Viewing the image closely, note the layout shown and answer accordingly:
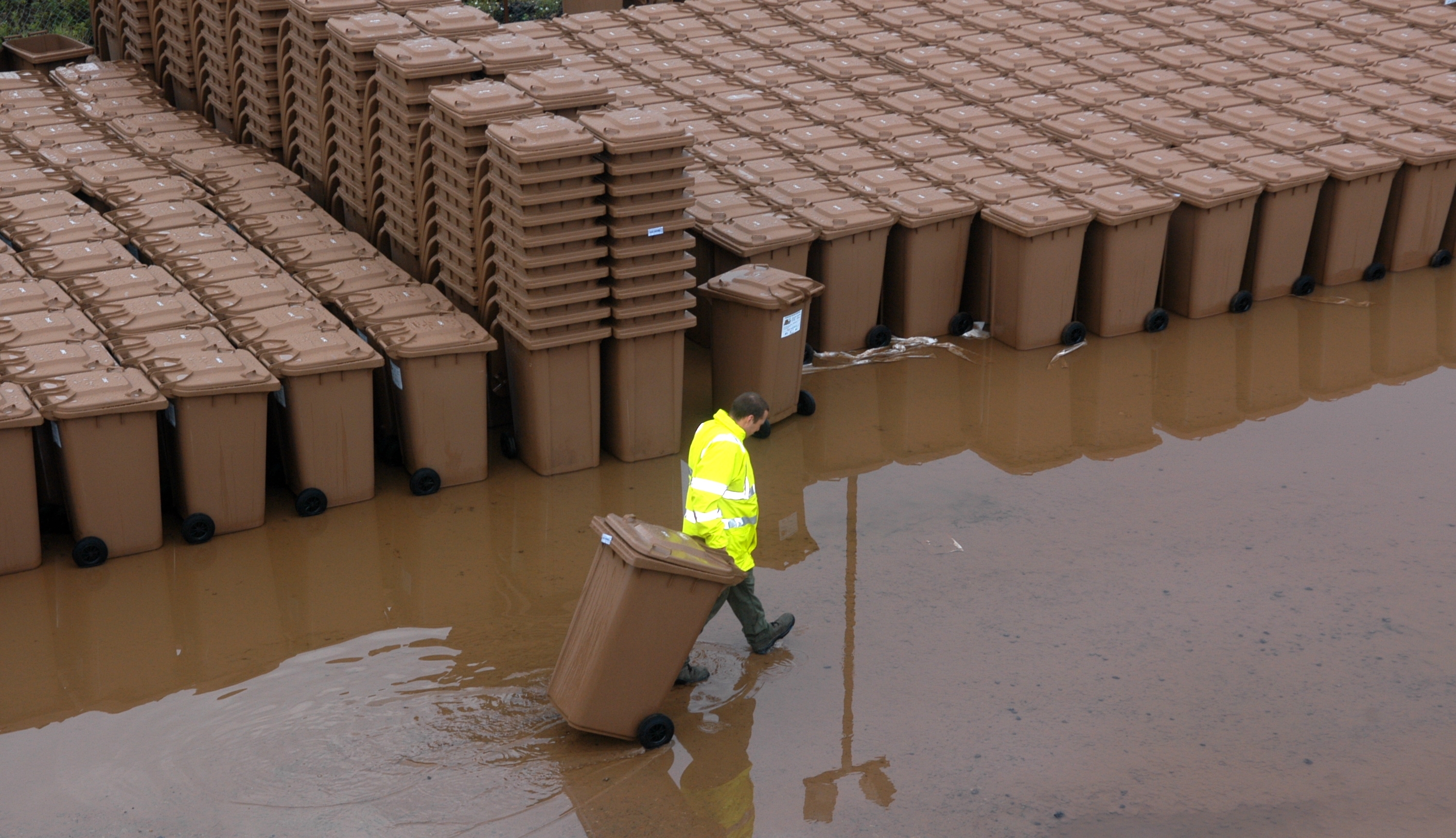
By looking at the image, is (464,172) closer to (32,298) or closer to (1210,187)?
(32,298)

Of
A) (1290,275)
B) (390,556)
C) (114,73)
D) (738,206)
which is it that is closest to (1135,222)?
(1290,275)

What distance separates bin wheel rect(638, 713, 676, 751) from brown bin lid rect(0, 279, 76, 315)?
5.36m

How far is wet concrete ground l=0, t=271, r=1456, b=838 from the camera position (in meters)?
Answer: 7.07

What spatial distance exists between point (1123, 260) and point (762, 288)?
3318 mm

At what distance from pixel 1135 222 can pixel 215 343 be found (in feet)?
23.2

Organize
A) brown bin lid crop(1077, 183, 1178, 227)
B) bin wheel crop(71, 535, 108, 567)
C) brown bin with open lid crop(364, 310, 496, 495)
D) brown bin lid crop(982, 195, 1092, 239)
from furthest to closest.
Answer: brown bin lid crop(1077, 183, 1178, 227), brown bin lid crop(982, 195, 1092, 239), brown bin with open lid crop(364, 310, 496, 495), bin wheel crop(71, 535, 108, 567)

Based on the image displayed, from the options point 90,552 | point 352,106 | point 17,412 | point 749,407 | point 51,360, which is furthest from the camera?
point 352,106

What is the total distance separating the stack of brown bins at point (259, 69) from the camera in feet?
41.8

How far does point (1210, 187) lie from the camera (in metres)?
12.3

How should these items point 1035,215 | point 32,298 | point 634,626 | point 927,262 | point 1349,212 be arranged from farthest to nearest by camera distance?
point 1349,212, point 927,262, point 1035,215, point 32,298, point 634,626

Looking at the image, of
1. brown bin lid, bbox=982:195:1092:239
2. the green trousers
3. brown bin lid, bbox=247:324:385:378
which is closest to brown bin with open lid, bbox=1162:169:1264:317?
brown bin lid, bbox=982:195:1092:239

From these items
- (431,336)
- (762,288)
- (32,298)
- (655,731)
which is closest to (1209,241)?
(762,288)

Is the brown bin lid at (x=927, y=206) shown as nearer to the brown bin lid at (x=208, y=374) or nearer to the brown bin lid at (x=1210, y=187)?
the brown bin lid at (x=1210, y=187)

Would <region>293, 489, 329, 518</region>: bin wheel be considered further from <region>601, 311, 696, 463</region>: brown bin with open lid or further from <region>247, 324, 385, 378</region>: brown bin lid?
<region>601, 311, 696, 463</region>: brown bin with open lid
